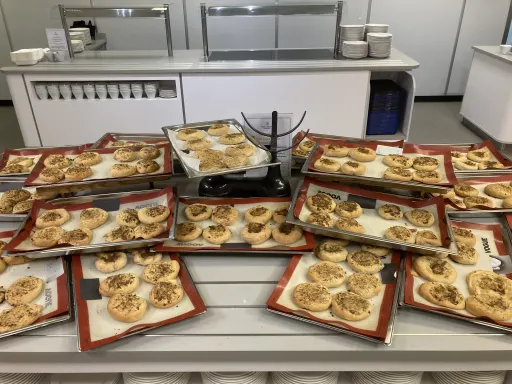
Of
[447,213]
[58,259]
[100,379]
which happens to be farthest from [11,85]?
[447,213]

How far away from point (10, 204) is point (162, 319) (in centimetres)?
85

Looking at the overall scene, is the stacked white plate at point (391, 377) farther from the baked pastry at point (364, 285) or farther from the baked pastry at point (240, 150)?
the baked pastry at point (240, 150)

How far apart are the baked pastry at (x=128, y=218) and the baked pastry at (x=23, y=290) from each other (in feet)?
1.04

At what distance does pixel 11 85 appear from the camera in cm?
328

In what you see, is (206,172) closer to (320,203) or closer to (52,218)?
(320,203)

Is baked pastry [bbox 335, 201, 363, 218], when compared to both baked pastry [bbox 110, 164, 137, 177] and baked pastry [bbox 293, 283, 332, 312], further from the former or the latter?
baked pastry [bbox 110, 164, 137, 177]

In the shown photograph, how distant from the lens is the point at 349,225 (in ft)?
4.48

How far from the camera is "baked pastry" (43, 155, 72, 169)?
5.28 ft

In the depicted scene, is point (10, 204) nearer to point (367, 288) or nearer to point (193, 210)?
point (193, 210)

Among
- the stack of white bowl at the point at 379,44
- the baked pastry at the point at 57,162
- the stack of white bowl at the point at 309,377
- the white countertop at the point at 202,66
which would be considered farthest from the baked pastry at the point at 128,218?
the stack of white bowl at the point at 379,44

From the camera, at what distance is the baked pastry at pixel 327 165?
5.09 feet

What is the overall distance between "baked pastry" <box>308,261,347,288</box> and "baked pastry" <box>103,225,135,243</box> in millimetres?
598

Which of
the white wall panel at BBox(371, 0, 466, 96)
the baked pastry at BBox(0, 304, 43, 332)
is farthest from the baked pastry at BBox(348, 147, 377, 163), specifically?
the white wall panel at BBox(371, 0, 466, 96)

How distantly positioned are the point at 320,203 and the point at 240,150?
0.38 metres
